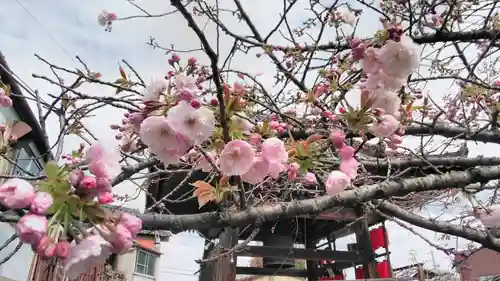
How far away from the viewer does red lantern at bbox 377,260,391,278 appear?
4.88 meters

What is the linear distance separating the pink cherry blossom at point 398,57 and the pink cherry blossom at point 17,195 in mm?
1171

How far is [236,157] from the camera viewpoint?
1214 millimetres

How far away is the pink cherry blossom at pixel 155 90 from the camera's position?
3.84 ft

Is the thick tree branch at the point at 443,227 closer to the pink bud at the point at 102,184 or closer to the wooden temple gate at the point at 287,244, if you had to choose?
the wooden temple gate at the point at 287,244

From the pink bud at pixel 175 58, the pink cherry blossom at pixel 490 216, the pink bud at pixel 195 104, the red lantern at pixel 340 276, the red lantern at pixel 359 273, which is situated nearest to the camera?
the pink bud at pixel 195 104

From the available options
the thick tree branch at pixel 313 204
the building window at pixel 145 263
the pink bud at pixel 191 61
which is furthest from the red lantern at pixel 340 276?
the building window at pixel 145 263

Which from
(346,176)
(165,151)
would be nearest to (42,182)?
(165,151)

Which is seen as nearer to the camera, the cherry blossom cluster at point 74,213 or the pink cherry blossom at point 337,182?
the cherry blossom cluster at point 74,213

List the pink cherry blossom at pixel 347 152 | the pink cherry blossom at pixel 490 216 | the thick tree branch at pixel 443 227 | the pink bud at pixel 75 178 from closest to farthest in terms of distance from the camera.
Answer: the pink bud at pixel 75 178 → the pink cherry blossom at pixel 347 152 → the thick tree branch at pixel 443 227 → the pink cherry blossom at pixel 490 216

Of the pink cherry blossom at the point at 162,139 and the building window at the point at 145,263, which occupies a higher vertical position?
the building window at the point at 145,263

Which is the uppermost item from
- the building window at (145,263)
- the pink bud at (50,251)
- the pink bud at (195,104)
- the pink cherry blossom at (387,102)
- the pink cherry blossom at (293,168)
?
the building window at (145,263)

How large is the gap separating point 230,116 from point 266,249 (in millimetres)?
3918

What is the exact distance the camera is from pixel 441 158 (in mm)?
2816

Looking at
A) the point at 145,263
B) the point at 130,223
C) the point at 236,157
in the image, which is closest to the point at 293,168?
the point at 236,157
